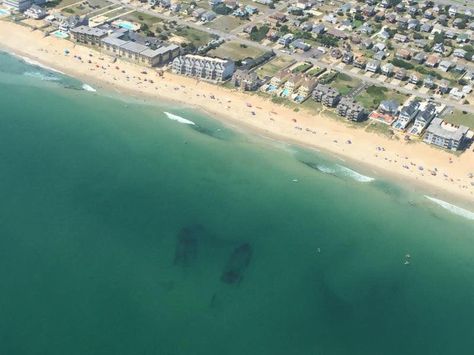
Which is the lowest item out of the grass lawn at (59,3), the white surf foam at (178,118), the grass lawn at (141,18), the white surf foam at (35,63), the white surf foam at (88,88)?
the white surf foam at (35,63)

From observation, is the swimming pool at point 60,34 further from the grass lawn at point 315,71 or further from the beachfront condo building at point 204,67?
the grass lawn at point 315,71

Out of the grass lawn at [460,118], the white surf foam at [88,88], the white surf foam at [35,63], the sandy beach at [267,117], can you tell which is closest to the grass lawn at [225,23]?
the sandy beach at [267,117]

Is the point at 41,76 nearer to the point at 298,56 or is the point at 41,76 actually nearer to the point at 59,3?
the point at 59,3

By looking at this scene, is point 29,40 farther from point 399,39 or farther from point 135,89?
point 399,39

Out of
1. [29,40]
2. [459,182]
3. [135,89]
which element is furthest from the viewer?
[29,40]

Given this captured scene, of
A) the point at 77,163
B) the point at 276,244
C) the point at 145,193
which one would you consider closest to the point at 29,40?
the point at 77,163

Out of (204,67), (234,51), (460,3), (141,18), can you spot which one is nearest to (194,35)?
(234,51)
